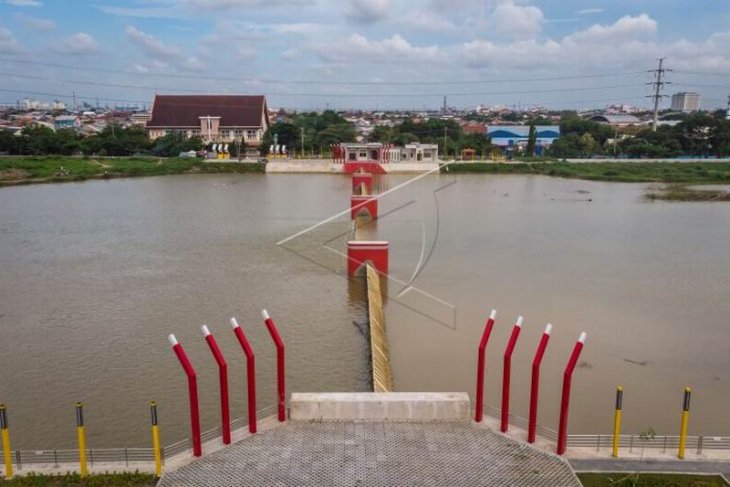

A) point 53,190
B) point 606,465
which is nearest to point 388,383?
point 606,465

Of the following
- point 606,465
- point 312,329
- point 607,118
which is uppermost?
point 607,118

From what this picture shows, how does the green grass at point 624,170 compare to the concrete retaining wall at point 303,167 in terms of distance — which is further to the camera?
the concrete retaining wall at point 303,167

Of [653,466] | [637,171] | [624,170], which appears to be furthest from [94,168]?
[653,466]

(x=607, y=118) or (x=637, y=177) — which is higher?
(x=607, y=118)

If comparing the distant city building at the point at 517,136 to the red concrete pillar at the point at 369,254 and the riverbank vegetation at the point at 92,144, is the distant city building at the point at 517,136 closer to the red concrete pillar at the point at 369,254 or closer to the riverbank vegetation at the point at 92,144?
the riverbank vegetation at the point at 92,144

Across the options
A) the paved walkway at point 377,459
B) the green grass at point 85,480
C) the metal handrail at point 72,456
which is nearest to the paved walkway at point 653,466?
the paved walkway at point 377,459

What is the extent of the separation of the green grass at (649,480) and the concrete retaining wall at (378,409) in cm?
133

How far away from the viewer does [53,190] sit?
109 feet

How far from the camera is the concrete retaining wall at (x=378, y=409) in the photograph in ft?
19.5

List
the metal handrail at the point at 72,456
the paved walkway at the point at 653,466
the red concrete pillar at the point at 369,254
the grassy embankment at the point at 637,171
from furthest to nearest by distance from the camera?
the grassy embankment at the point at 637,171, the red concrete pillar at the point at 369,254, the metal handrail at the point at 72,456, the paved walkway at the point at 653,466

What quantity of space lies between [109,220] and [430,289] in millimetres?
15557

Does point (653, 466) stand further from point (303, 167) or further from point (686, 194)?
point (303, 167)

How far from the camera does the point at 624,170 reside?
44.3 m

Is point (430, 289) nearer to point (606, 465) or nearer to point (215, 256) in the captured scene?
point (215, 256)
